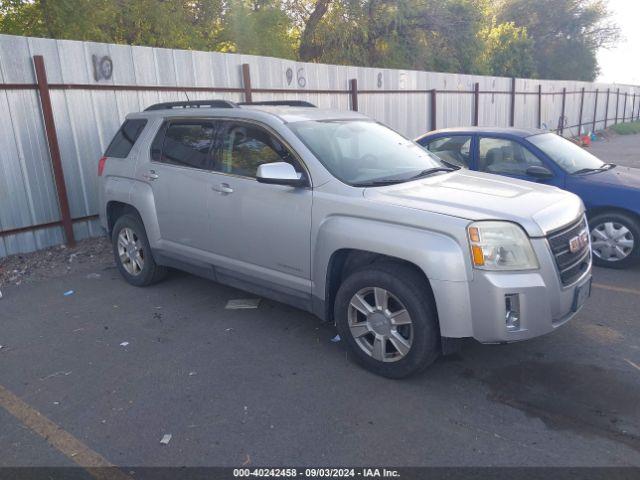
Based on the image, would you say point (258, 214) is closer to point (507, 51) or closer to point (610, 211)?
point (610, 211)

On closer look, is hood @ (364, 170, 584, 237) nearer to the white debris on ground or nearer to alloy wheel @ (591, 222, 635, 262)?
the white debris on ground

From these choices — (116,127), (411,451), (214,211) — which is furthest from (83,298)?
(411,451)

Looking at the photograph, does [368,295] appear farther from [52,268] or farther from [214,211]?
[52,268]

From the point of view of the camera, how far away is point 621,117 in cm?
4038

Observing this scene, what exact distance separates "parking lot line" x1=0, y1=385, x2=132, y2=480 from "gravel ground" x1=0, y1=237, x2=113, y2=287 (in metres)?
2.97

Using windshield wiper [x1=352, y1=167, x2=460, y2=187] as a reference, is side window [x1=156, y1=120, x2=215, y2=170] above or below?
above

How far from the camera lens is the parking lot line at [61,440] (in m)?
2.89

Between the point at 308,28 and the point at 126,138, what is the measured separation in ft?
53.3

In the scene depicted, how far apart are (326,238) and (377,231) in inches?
17.2

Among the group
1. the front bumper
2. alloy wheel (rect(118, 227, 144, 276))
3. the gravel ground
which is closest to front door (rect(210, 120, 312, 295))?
the front bumper

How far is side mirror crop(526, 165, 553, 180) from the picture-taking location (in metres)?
6.22

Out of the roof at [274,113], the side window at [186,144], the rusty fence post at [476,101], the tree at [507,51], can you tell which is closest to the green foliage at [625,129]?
the tree at [507,51]

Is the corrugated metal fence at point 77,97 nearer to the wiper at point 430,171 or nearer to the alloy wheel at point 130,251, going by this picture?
the alloy wheel at point 130,251

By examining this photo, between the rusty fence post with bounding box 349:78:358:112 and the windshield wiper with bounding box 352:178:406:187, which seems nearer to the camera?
the windshield wiper with bounding box 352:178:406:187
